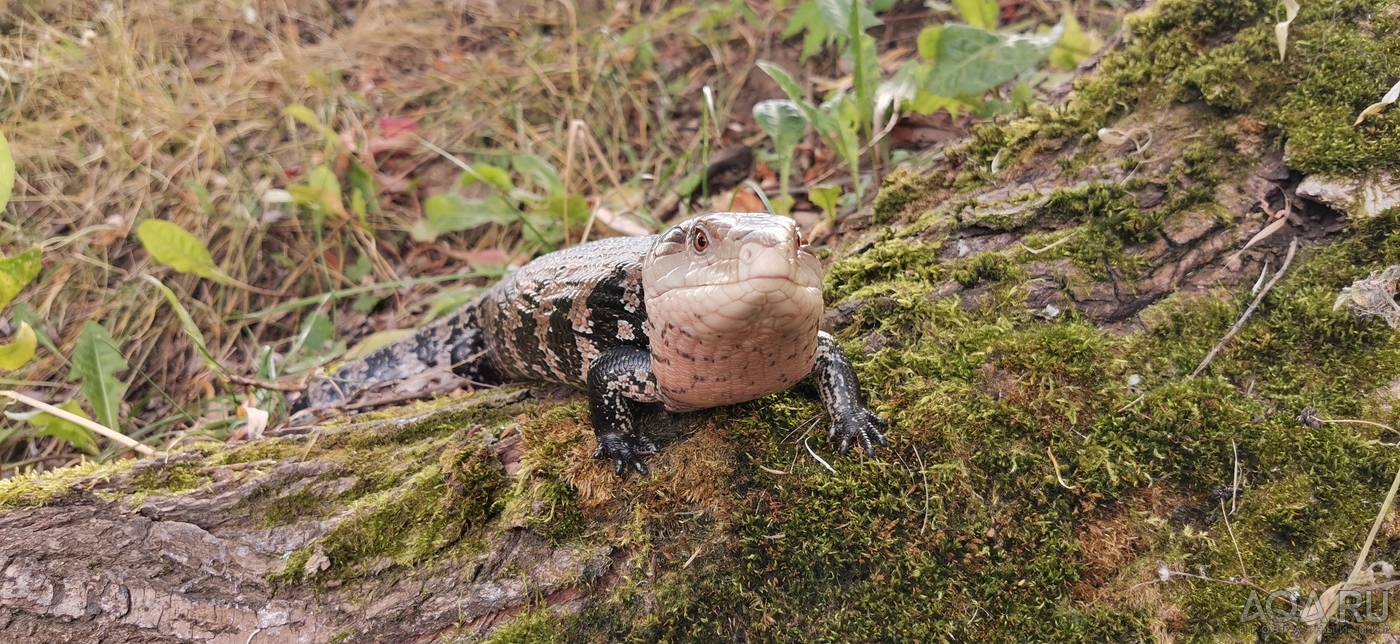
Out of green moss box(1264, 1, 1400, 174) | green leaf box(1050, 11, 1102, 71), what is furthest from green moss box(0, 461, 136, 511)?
green leaf box(1050, 11, 1102, 71)

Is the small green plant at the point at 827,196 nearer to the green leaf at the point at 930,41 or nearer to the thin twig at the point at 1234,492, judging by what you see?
the green leaf at the point at 930,41

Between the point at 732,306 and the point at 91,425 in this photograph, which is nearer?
the point at 732,306

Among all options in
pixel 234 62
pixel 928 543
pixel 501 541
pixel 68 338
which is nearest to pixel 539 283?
pixel 501 541

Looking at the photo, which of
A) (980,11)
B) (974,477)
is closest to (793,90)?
(980,11)

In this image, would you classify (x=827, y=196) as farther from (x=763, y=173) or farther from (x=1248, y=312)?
(x=1248, y=312)

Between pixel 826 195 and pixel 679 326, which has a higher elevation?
pixel 679 326

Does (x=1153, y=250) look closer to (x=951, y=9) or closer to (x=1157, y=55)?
(x=1157, y=55)
